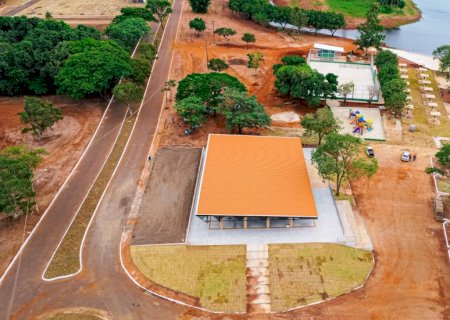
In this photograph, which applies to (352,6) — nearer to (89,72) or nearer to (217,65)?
(217,65)

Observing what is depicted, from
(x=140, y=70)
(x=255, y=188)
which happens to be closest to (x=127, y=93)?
(x=140, y=70)

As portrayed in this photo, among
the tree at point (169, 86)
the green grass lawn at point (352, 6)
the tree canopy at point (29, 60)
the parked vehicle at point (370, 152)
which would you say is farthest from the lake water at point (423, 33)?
the tree canopy at point (29, 60)

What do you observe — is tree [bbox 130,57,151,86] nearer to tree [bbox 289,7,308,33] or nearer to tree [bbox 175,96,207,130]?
tree [bbox 175,96,207,130]

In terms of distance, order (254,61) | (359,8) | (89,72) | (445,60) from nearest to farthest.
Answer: (89,72), (445,60), (254,61), (359,8)

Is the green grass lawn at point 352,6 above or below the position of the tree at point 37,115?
above

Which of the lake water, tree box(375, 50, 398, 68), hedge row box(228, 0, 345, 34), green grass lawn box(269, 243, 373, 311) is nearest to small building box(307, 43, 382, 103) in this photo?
tree box(375, 50, 398, 68)

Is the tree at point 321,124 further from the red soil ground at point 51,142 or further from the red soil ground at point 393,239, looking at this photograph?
the red soil ground at point 51,142
